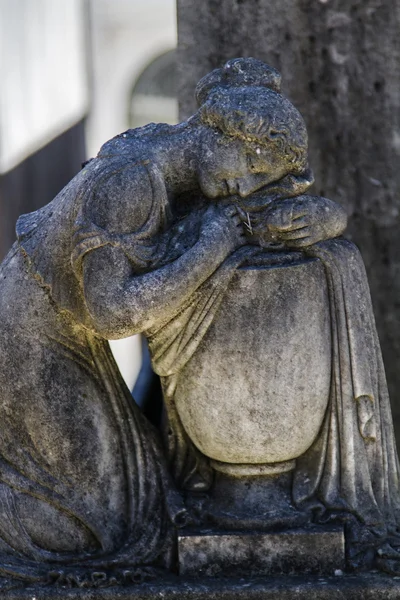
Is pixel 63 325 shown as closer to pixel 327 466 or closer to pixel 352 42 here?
pixel 327 466

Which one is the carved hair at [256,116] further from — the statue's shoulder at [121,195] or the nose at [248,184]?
the statue's shoulder at [121,195]

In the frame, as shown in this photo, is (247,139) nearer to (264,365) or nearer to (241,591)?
(264,365)

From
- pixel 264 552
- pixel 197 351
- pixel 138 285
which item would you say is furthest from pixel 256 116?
pixel 264 552

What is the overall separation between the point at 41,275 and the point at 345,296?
2.97 feet

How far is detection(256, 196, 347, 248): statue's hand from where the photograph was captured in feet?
13.4

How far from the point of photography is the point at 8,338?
420cm

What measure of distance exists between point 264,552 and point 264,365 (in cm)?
56

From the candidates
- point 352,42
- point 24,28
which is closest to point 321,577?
point 352,42

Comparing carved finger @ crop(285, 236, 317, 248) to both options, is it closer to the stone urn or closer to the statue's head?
the stone urn

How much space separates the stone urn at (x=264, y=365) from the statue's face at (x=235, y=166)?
25 centimetres

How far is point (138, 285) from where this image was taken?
3.95 metres

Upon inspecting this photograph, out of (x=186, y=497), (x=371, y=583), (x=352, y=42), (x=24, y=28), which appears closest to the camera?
(x=371, y=583)

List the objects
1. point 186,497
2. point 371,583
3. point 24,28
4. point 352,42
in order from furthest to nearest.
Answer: point 24,28
point 352,42
point 186,497
point 371,583

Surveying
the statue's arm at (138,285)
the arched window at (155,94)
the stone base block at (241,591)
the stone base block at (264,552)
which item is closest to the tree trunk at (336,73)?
the statue's arm at (138,285)
